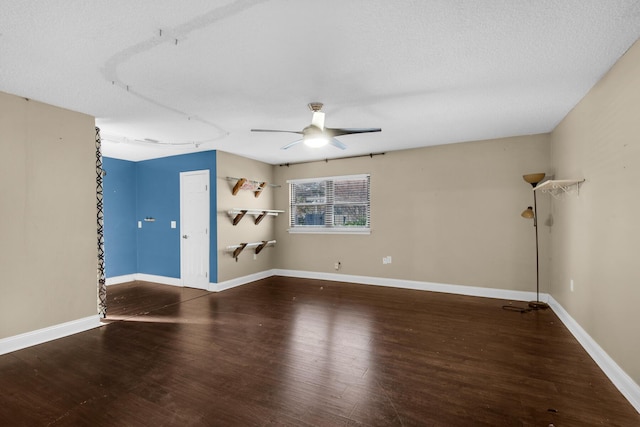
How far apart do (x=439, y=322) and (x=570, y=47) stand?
9.53 feet

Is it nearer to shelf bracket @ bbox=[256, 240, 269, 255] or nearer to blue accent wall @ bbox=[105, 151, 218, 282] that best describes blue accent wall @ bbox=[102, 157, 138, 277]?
blue accent wall @ bbox=[105, 151, 218, 282]

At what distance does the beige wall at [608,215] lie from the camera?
6.86 feet

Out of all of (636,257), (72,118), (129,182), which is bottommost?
(636,257)

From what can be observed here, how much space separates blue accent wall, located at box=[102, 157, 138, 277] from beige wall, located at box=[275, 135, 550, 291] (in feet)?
12.5

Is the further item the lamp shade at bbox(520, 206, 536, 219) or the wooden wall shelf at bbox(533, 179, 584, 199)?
the lamp shade at bbox(520, 206, 536, 219)

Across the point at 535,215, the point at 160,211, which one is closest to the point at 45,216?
the point at 160,211

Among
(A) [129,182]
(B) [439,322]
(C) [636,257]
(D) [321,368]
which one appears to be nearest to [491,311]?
(B) [439,322]

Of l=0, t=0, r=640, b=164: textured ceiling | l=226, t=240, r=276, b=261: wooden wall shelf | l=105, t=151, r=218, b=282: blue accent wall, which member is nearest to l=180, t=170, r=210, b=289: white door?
l=105, t=151, r=218, b=282: blue accent wall

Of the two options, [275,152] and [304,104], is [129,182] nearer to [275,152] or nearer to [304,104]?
[275,152]

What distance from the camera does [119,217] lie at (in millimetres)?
5758

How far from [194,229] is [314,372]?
3807mm

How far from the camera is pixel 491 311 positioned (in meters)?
3.96

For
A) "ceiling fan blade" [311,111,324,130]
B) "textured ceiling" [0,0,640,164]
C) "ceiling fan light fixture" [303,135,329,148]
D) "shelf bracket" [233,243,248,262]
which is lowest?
"shelf bracket" [233,243,248,262]

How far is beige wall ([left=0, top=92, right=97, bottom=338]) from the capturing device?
288 centimetres
